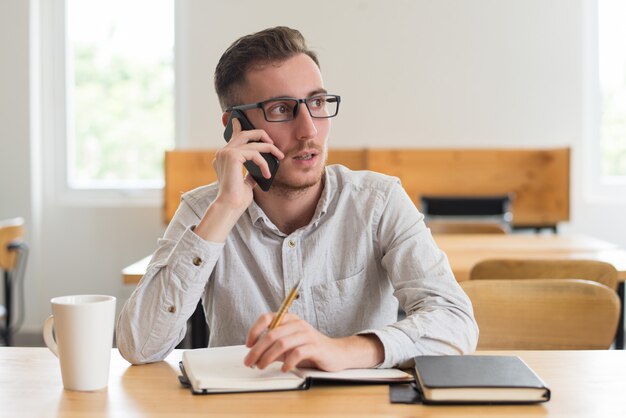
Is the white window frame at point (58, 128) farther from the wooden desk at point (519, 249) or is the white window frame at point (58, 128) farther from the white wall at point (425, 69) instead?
the wooden desk at point (519, 249)

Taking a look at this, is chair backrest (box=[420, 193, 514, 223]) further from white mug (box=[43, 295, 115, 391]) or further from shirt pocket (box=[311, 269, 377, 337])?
white mug (box=[43, 295, 115, 391])

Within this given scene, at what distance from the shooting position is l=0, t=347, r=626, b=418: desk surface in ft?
3.42

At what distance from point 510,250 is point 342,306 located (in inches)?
66.6

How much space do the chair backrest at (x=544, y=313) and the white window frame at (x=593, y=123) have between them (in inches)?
140

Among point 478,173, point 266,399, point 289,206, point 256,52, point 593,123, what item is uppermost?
point 593,123

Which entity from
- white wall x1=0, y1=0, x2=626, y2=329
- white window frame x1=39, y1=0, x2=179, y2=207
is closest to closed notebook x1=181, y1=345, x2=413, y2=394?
white wall x1=0, y1=0, x2=626, y2=329

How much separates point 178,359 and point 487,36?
4.16 metres

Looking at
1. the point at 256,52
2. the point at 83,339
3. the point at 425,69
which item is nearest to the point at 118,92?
the point at 425,69

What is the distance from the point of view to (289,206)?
1.65 metres

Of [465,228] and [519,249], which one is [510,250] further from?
[465,228]

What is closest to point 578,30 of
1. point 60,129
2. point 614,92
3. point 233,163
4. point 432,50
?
point 614,92

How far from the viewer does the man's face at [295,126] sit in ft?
5.11

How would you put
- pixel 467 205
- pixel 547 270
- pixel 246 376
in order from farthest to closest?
pixel 467 205 < pixel 547 270 < pixel 246 376

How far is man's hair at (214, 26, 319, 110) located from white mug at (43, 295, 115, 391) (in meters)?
0.66
